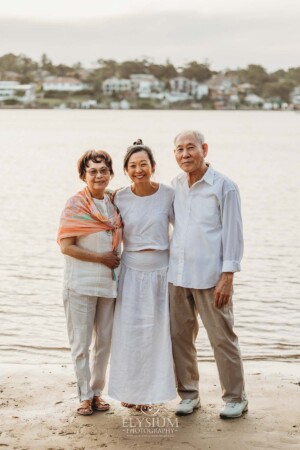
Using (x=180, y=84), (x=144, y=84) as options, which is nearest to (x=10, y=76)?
(x=144, y=84)

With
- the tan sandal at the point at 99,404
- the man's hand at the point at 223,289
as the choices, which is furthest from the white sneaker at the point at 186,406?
the man's hand at the point at 223,289

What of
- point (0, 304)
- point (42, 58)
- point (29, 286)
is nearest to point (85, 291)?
point (0, 304)

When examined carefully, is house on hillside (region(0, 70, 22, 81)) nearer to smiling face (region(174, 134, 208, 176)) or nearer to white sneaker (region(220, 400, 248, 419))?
smiling face (region(174, 134, 208, 176))

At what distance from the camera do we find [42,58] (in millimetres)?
168625

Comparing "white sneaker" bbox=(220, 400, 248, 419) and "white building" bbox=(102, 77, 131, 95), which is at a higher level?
"white building" bbox=(102, 77, 131, 95)

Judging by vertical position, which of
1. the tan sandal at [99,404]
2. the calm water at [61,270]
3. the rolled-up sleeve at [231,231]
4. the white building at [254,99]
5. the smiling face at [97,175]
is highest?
the white building at [254,99]

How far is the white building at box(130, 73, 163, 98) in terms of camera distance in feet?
519

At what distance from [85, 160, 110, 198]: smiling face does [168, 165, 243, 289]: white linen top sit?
527mm

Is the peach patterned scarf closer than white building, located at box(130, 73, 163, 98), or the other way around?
the peach patterned scarf

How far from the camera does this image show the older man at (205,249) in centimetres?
475

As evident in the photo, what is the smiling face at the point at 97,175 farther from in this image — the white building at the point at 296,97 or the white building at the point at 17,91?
the white building at the point at 296,97

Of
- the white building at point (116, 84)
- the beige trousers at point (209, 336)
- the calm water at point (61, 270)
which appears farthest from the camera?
the white building at point (116, 84)

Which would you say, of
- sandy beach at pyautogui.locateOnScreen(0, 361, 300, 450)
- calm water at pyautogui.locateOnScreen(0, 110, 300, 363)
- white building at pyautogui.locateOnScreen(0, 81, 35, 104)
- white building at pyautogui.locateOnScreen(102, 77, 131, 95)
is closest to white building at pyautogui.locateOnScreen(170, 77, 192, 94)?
white building at pyautogui.locateOnScreen(102, 77, 131, 95)

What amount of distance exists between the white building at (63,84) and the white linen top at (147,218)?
15334 centimetres
